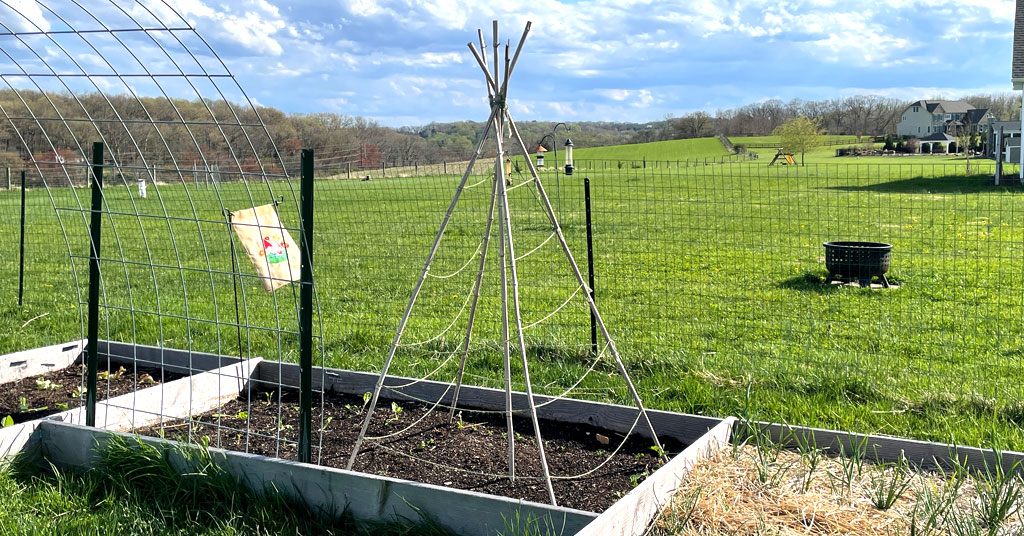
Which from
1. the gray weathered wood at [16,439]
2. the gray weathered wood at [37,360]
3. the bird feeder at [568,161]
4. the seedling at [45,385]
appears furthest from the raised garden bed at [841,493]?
the gray weathered wood at [37,360]

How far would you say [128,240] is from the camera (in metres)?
14.7

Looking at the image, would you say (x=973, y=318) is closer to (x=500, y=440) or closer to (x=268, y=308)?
(x=500, y=440)

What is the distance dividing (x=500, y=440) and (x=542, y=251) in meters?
7.48

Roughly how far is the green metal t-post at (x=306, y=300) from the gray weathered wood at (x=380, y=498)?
16 cm

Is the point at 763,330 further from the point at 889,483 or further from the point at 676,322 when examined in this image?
the point at 889,483

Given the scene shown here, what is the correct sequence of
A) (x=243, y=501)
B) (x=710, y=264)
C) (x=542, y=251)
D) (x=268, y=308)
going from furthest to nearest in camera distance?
(x=542, y=251) < (x=710, y=264) < (x=268, y=308) < (x=243, y=501)

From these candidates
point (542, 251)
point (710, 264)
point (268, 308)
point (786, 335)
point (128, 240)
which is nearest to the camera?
point (786, 335)

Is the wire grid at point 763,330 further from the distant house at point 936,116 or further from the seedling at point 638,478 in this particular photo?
the distant house at point 936,116

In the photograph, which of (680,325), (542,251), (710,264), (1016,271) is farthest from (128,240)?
(1016,271)

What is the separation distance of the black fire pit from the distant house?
5813 cm

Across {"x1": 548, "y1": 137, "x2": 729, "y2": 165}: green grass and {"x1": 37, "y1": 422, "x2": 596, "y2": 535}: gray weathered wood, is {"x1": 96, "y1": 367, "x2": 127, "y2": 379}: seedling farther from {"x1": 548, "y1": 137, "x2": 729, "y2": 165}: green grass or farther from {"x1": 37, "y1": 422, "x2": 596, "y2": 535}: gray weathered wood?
{"x1": 548, "y1": 137, "x2": 729, "y2": 165}: green grass

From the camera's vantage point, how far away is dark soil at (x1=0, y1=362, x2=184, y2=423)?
4793mm

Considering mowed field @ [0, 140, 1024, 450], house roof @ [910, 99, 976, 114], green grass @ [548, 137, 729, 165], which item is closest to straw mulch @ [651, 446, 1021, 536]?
mowed field @ [0, 140, 1024, 450]

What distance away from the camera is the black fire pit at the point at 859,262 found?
837cm
